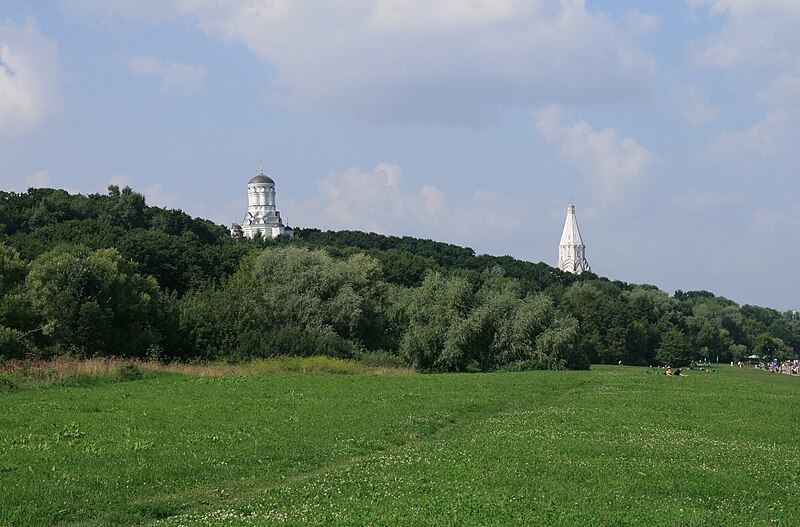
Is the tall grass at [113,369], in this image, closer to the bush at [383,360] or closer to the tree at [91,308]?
the tree at [91,308]

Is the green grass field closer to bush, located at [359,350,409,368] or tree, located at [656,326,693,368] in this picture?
bush, located at [359,350,409,368]

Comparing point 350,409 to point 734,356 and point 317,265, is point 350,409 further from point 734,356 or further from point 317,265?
point 734,356

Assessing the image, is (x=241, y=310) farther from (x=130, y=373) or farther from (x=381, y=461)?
(x=381, y=461)

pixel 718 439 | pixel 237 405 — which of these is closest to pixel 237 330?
pixel 237 405

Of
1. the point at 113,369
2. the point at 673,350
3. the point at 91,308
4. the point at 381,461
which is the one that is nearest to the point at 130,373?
the point at 113,369

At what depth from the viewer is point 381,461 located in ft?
62.3

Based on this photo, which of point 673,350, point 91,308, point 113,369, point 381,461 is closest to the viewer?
point 381,461

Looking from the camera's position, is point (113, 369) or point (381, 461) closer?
point (381, 461)

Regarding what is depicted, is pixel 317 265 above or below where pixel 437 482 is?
above

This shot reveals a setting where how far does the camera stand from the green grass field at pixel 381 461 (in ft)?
46.1

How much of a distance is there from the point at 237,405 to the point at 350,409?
392cm

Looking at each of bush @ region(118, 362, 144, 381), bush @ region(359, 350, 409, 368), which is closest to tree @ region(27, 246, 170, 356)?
bush @ region(118, 362, 144, 381)

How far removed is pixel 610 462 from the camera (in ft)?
61.4

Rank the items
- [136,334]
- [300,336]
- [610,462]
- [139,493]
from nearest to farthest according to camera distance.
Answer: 1. [139,493]
2. [610,462]
3. [136,334]
4. [300,336]
